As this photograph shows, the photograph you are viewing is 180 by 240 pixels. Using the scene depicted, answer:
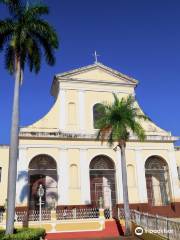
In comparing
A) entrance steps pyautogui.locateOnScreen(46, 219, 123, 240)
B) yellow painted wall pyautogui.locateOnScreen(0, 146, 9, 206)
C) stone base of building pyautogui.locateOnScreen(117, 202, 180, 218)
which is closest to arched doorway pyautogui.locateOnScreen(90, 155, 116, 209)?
stone base of building pyautogui.locateOnScreen(117, 202, 180, 218)

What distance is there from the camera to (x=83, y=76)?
1144 inches

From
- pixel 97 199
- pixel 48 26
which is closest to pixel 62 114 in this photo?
pixel 97 199

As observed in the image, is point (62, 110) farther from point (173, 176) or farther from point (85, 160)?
point (173, 176)

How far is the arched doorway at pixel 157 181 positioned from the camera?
27375 millimetres

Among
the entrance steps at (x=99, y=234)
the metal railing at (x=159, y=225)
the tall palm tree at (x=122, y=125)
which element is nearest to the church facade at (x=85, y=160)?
the entrance steps at (x=99, y=234)

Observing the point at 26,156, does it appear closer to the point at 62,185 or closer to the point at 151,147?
the point at 62,185

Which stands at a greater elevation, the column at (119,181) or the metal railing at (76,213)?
the column at (119,181)

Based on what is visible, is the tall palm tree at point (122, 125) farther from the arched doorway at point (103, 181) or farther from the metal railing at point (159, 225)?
the arched doorway at point (103, 181)

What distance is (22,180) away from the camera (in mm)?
23578

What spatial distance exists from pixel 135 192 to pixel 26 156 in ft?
33.1

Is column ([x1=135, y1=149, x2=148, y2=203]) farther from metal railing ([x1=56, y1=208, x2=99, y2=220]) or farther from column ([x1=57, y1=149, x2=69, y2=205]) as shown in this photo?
column ([x1=57, y1=149, x2=69, y2=205])

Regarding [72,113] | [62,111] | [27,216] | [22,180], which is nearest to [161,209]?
[72,113]

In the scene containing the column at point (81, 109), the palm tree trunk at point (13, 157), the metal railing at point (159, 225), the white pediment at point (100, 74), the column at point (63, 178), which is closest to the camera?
the metal railing at point (159, 225)

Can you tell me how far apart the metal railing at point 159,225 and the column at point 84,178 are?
548 cm
